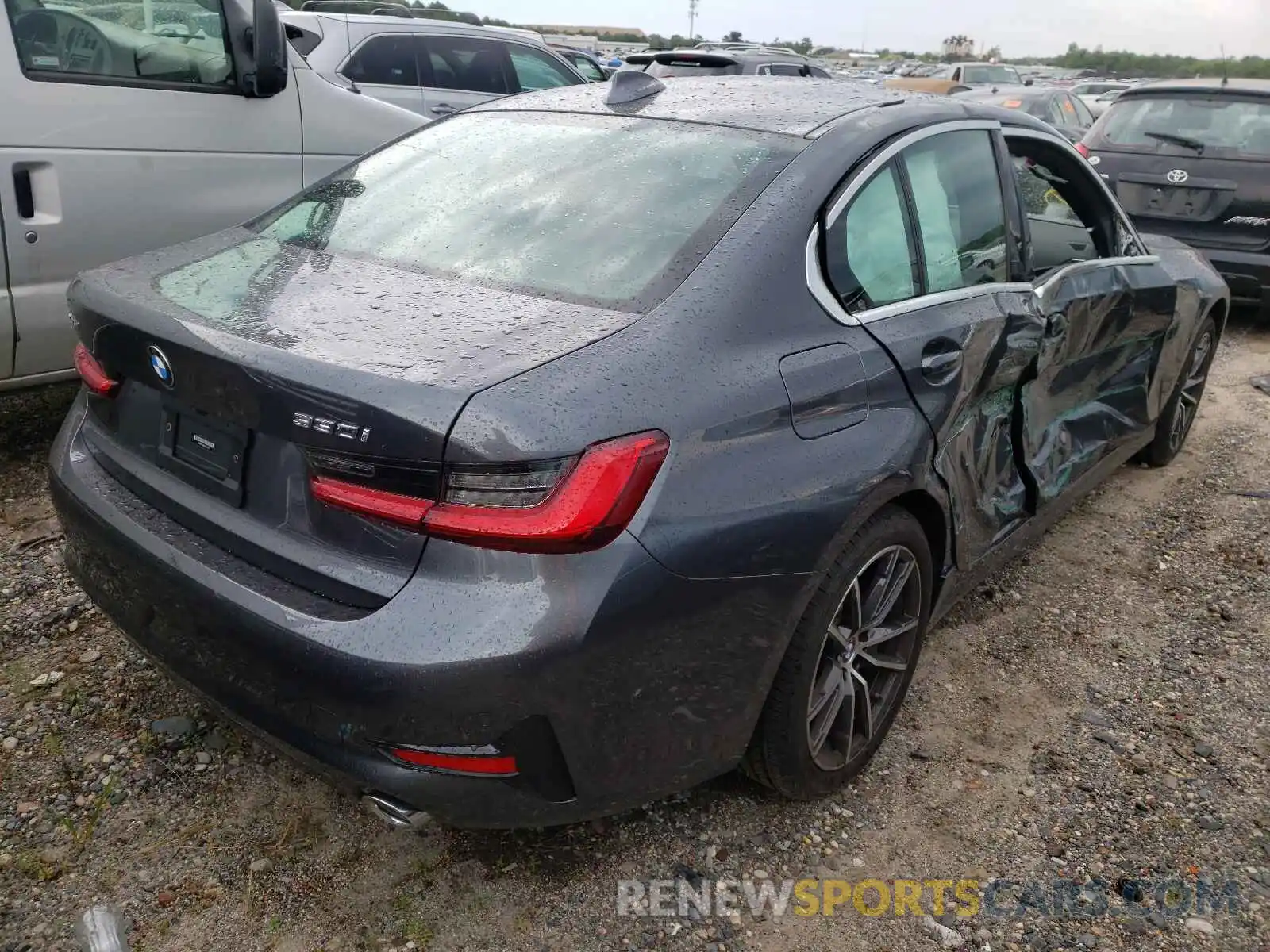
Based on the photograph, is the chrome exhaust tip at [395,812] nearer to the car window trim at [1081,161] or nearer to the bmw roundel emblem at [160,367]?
the bmw roundel emblem at [160,367]

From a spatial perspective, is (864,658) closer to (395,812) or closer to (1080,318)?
(395,812)

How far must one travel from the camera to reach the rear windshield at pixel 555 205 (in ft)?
7.31

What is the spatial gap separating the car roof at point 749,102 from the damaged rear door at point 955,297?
0.17m

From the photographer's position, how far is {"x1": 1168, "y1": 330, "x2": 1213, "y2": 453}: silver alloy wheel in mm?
4738

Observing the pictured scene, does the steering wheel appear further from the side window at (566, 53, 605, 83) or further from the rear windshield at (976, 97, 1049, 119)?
the rear windshield at (976, 97, 1049, 119)

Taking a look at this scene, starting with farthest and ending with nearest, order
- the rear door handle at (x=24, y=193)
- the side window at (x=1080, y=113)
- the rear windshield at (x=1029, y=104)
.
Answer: the side window at (x=1080, y=113) → the rear windshield at (x=1029, y=104) → the rear door handle at (x=24, y=193)

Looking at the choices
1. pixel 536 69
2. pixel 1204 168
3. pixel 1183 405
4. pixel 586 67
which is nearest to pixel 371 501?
pixel 1183 405

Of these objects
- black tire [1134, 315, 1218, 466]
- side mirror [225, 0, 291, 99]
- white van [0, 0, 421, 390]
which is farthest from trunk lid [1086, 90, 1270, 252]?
side mirror [225, 0, 291, 99]

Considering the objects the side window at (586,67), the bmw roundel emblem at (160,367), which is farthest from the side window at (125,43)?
the side window at (586,67)

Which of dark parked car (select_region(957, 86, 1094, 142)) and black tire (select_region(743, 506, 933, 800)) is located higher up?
dark parked car (select_region(957, 86, 1094, 142))

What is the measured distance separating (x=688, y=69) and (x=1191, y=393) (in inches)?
114

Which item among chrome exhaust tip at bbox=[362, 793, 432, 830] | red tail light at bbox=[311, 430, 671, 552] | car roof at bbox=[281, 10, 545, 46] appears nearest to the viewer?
red tail light at bbox=[311, 430, 671, 552]

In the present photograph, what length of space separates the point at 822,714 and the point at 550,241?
1.26 m

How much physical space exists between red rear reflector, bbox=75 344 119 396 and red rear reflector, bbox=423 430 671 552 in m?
1.00
